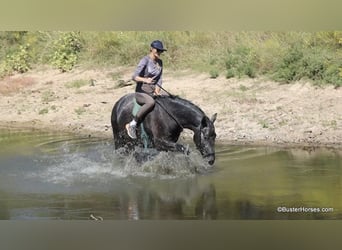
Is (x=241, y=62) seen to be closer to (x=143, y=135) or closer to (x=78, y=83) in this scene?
(x=143, y=135)

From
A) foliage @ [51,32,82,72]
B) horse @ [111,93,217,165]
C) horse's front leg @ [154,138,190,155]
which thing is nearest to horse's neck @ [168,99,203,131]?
horse @ [111,93,217,165]

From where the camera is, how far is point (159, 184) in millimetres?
5043

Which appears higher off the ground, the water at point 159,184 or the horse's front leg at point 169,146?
the horse's front leg at point 169,146

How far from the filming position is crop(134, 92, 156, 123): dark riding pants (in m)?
5.05

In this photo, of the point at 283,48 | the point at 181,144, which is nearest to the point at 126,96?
the point at 181,144

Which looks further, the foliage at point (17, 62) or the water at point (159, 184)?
the foliage at point (17, 62)

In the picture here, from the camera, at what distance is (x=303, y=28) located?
499 centimetres

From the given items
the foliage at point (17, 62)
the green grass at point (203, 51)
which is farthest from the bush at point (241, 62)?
the foliage at point (17, 62)

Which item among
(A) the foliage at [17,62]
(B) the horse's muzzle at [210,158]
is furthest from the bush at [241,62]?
(A) the foliage at [17,62]

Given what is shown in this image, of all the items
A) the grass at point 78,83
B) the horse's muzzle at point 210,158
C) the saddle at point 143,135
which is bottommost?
the horse's muzzle at point 210,158

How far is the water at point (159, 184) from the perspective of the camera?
16.3 feet

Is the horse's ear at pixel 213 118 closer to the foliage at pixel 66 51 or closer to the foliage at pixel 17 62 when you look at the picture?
the foliage at pixel 66 51

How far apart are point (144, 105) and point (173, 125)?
26cm

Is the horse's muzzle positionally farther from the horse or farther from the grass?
the grass
